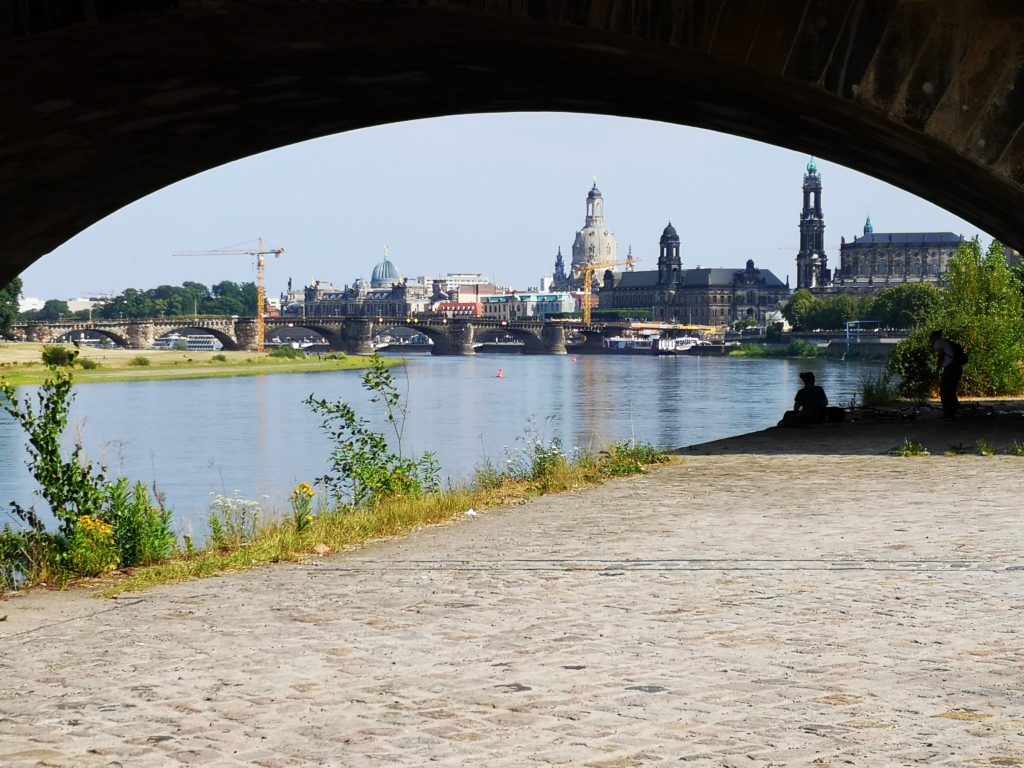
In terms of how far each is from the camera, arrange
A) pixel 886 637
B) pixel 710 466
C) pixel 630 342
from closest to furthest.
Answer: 1. pixel 886 637
2. pixel 710 466
3. pixel 630 342

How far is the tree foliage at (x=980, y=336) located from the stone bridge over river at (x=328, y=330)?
97.3 meters

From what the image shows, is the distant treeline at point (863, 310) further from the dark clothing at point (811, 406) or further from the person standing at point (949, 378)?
the person standing at point (949, 378)

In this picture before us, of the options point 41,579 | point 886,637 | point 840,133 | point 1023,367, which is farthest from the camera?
point 1023,367

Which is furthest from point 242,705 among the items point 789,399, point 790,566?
point 789,399

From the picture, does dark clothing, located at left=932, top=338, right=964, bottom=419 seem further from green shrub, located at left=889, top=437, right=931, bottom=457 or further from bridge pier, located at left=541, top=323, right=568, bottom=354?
bridge pier, located at left=541, top=323, right=568, bottom=354

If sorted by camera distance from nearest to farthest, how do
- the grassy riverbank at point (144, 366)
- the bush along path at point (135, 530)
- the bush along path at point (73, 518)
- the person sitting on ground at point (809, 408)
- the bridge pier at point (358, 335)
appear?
the bush along path at point (135, 530)
the bush along path at point (73, 518)
the person sitting on ground at point (809, 408)
the grassy riverbank at point (144, 366)
the bridge pier at point (358, 335)

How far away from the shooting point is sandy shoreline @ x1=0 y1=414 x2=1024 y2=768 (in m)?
4.63

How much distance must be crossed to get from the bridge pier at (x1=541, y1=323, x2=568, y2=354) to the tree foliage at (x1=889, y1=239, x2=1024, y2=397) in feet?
439

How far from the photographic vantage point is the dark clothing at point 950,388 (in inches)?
740

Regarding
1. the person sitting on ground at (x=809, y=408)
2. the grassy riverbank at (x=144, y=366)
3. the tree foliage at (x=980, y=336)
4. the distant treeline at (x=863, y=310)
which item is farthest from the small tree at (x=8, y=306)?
the distant treeline at (x=863, y=310)

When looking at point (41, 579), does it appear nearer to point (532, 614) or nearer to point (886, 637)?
point (532, 614)

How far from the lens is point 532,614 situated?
22.2ft

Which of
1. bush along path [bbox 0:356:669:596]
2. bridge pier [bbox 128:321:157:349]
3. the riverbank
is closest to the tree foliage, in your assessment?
the riverbank

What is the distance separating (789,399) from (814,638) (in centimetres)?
4560
